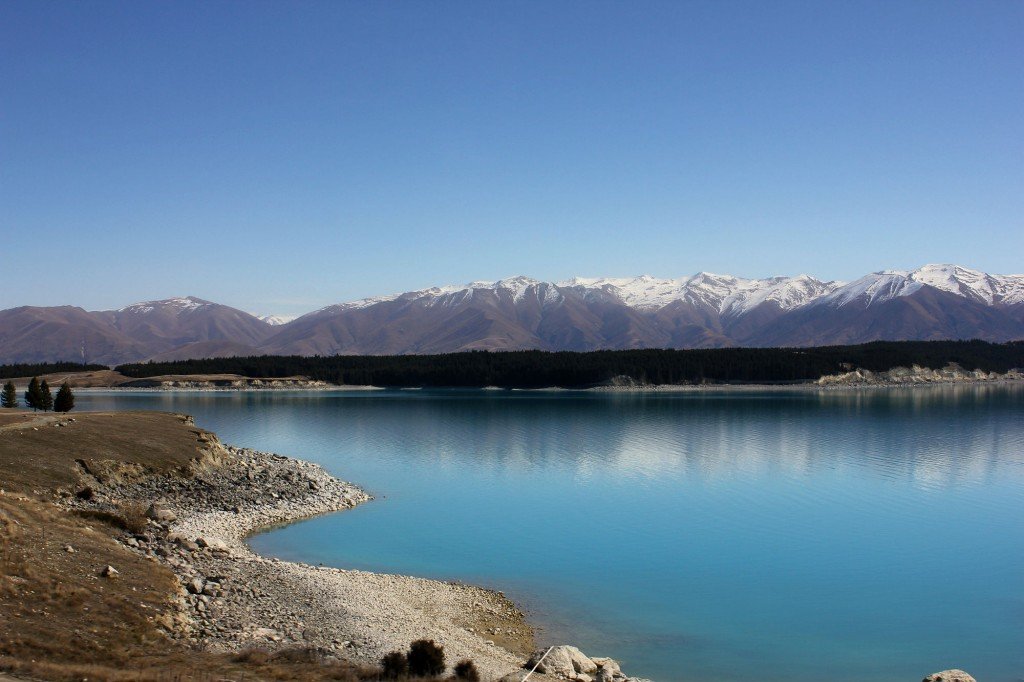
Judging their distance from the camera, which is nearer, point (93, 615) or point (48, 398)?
point (93, 615)

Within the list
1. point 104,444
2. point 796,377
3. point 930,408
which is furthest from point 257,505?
point 796,377

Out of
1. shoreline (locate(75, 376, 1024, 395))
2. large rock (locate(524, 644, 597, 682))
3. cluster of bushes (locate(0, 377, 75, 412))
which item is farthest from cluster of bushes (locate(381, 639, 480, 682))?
shoreline (locate(75, 376, 1024, 395))

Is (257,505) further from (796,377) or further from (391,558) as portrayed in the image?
(796,377)

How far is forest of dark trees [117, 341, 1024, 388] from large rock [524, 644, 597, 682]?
127m

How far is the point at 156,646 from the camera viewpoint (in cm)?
1359

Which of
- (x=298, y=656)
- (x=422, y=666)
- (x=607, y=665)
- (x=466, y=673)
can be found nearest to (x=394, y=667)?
(x=422, y=666)

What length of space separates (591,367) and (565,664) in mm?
130841

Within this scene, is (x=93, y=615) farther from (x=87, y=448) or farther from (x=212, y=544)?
(x=87, y=448)

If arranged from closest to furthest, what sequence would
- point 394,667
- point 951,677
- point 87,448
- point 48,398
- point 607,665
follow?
point 394,667 < point 951,677 < point 607,665 < point 87,448 < point 48,398

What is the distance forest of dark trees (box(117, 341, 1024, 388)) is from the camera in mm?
145000

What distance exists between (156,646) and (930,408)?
9021 centimetres

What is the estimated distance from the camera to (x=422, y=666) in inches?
516

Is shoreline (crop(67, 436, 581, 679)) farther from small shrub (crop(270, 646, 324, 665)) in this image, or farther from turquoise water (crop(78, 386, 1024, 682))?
turquoise water (crop(78, 386, 1024, 682))

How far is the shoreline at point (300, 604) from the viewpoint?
49.8 ft
